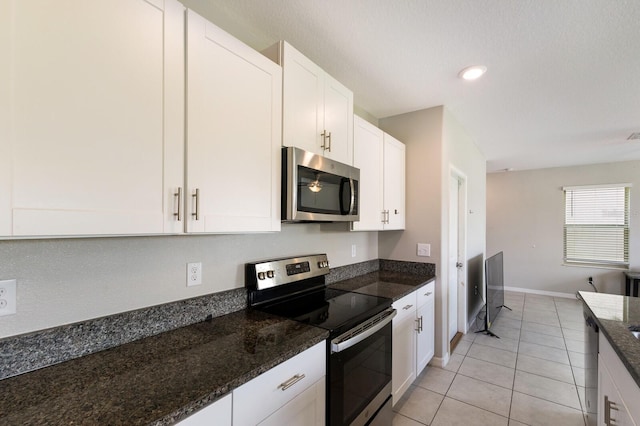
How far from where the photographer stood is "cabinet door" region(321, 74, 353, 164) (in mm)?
1838

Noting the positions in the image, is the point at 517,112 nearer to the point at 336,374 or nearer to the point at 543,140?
the point at 543,140

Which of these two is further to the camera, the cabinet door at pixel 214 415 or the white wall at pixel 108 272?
the white wall at pixel 108 272

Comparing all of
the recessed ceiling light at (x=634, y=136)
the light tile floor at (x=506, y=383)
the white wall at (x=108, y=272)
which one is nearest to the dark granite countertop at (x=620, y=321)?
the light tile floor at (x=506, y=383)

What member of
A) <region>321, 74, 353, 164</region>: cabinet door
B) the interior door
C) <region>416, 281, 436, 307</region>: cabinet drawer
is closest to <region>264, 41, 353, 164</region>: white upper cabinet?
<region>321, 74, 353, 164</region>: cabinet door

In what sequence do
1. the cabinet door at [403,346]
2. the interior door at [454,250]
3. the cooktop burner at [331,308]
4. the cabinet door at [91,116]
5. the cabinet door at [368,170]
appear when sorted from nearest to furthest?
the cabinet door at [91,116] → the cooktop burner at [331,308] → the cabinet door at [403,346] → the cabinet door at [368,170] → the interior door at [454,250]

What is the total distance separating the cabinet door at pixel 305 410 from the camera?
1.10 meters

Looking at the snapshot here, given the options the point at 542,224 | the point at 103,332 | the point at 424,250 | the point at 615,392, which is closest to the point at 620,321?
the point at 615,392

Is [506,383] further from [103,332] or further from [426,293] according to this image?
[103,332]

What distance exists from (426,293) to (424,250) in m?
0.43

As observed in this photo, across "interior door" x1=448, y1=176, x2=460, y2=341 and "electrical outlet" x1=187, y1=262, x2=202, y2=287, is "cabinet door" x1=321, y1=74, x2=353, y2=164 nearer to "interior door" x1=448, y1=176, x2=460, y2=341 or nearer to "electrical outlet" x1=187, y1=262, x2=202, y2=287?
"electrical outlet" x1=187, y1=262, x2=202, y2=287

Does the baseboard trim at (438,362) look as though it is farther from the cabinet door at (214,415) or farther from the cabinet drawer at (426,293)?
the cabinet door at (214,415)

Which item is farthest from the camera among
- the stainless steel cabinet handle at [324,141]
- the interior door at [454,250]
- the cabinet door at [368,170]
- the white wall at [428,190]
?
the interior door at [454,250]

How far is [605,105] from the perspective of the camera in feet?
8.71

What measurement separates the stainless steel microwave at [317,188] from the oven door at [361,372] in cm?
66
